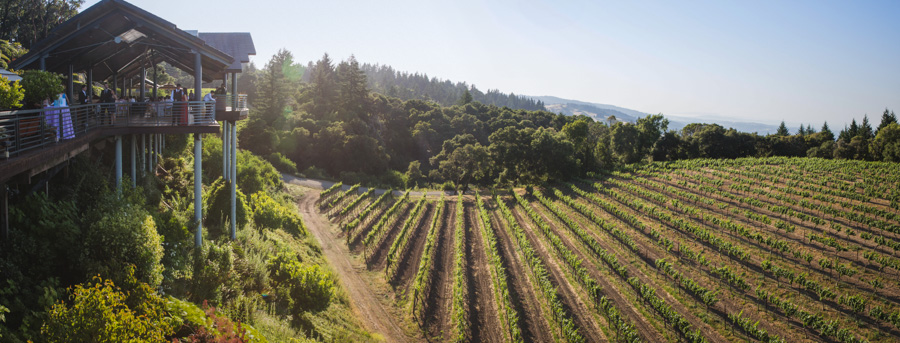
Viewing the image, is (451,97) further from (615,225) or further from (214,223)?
(214,223)

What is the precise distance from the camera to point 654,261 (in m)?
25.6

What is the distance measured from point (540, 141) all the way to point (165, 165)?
130 ft

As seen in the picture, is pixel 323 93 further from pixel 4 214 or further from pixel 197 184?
pixel 4 214

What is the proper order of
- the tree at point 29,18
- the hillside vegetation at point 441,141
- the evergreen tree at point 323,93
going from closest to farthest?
the tree at point 29,18
the hillside vegetation at point 441,141
the evergreen tree at point 323,93

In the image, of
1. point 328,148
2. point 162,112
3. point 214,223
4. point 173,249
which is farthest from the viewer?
point 328,148

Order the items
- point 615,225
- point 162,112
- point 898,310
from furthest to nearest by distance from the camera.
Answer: point 615,225 < point 898,310 < point 162,112

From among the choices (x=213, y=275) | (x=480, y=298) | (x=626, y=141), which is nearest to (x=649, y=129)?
(x=626, y=141)

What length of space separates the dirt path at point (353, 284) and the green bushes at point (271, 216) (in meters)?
2.19

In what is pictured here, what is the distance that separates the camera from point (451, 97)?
16138 centimetres

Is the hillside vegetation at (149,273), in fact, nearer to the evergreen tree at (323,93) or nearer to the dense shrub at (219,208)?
the dense shrub at (219,208)

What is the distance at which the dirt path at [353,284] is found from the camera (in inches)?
697

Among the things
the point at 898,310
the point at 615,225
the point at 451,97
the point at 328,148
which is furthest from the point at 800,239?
the point at 451,97

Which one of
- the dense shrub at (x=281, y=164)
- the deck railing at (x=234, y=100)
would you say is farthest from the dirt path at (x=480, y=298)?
the dense shrub at (x=281, y=164)

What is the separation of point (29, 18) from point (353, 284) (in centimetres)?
3144
